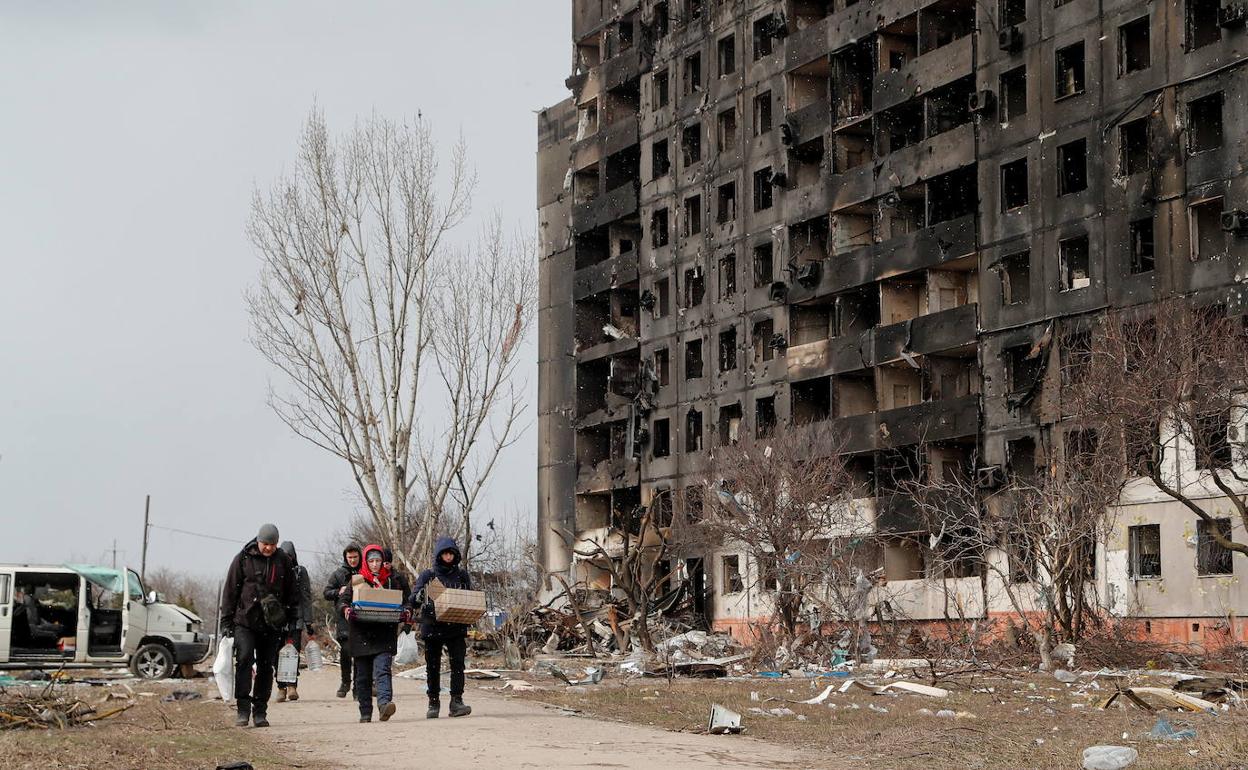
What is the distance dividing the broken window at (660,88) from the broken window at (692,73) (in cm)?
168

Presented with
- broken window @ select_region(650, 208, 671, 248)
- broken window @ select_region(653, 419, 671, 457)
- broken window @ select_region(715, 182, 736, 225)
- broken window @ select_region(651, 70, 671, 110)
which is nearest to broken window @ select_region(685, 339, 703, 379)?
broken window @ select_region(653, 419, 671, 457)

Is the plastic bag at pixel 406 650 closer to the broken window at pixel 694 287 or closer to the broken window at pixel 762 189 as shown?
the broken window at pixel 762 189

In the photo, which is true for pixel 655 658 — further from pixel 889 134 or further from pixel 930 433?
pixel 889 134

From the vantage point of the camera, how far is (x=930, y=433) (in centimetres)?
5144

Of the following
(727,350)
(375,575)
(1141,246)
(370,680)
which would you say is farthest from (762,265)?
(370,680)

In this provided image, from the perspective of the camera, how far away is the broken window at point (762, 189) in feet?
201

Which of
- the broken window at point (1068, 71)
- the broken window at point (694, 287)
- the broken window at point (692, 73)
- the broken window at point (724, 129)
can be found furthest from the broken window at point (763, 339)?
the broken window at point (1068, 71)

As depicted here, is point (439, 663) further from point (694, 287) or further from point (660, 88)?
point (660, 88)

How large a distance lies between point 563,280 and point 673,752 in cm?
6113

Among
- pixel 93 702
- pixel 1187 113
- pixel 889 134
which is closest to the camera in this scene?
pixel 93 702

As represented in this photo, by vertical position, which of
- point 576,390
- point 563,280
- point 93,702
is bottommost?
point 93,702

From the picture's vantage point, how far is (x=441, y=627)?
18.0m

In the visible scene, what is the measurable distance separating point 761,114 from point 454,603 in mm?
46131

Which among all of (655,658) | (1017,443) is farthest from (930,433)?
(655,658)
